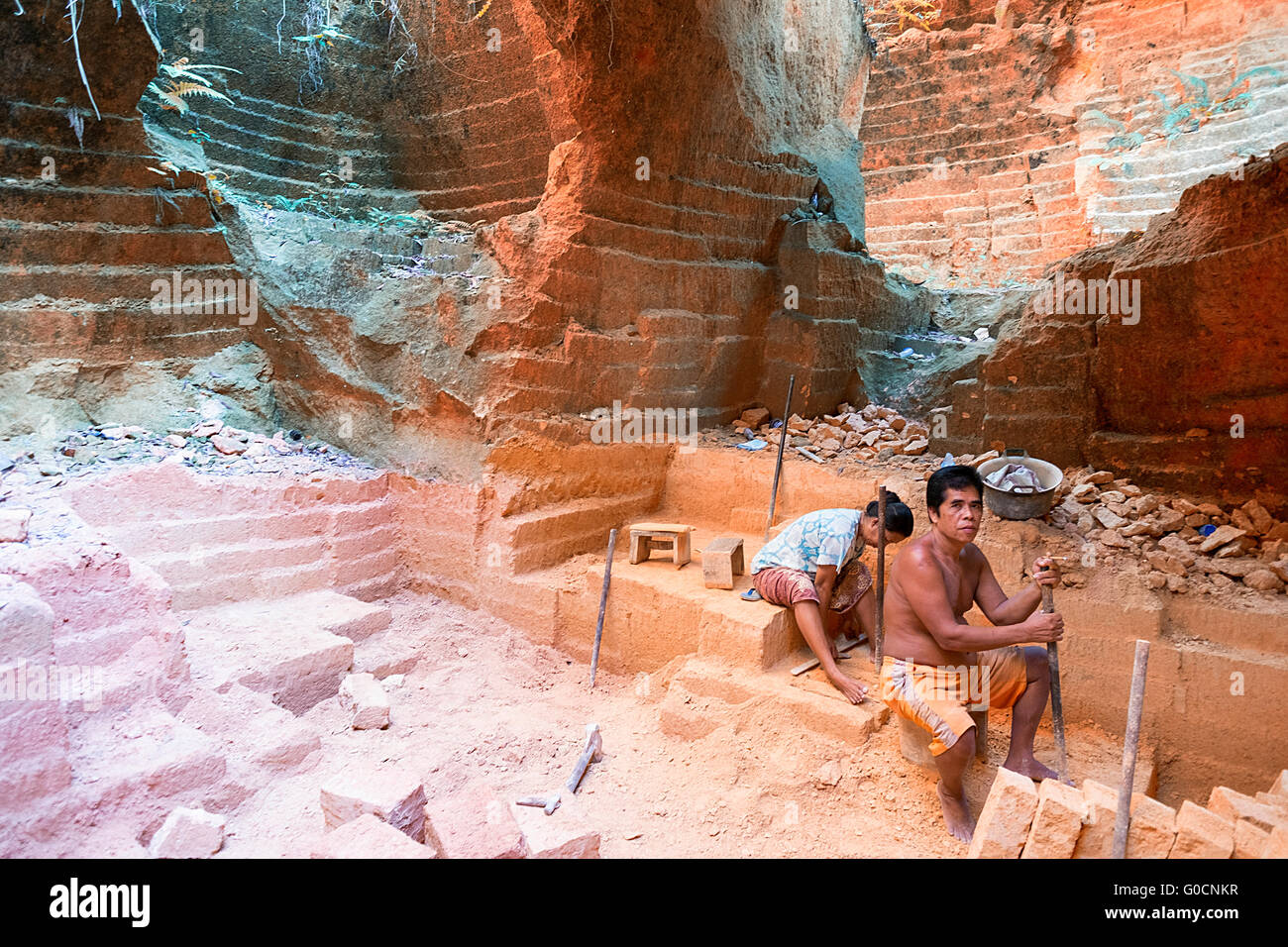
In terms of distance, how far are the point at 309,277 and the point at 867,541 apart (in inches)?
179

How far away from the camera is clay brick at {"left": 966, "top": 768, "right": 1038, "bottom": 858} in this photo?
2635 millimetres

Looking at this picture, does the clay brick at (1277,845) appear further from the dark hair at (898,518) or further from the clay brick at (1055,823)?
the dark hair at (898,518)

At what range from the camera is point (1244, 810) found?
8.59 ft

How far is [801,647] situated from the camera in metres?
4.26

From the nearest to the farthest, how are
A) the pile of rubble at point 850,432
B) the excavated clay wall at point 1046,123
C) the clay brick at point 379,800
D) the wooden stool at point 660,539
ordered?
the clay brick at point 379,800
the wooden stool at point 660,539
the pile of rubble at point 850,432
the excavated clay wall at point 1046,123

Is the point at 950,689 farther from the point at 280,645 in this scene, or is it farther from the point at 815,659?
the point at 280,645

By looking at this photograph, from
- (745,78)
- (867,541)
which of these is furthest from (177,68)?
(867,541)

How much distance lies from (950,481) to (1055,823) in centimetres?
133

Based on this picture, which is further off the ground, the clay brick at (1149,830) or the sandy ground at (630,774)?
the clay brick at (1149,830)

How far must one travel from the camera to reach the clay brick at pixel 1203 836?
243cm

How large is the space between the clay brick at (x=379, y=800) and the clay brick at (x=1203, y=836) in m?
2.60

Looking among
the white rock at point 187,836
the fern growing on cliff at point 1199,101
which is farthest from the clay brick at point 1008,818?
the fern growing on cliff at point 1199,101

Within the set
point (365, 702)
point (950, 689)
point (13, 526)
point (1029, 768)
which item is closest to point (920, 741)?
Result: point (950, 689)

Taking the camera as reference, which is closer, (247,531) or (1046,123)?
(247,531)
